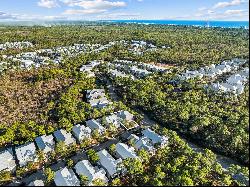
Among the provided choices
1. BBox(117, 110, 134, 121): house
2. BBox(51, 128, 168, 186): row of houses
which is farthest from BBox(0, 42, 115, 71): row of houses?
BBox(51, 128, 168, 186): row of houses

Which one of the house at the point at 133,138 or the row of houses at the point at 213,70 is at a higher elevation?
the row of houses at the point at 213,70

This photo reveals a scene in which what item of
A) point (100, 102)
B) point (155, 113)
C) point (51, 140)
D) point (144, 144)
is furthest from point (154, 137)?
point (100, 102)

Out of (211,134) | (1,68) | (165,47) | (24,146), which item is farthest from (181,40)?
(24,146)

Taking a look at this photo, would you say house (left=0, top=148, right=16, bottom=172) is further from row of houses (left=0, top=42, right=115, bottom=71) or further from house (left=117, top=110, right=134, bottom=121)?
row of houses (left=0, top=42, right=115, bottom=71)

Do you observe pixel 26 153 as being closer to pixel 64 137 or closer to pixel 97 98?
pixel 64 137

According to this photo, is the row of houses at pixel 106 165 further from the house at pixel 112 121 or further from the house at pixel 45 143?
the house at pixel 45 143

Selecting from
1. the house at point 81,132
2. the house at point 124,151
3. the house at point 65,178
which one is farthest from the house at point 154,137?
the house at point 65,178
